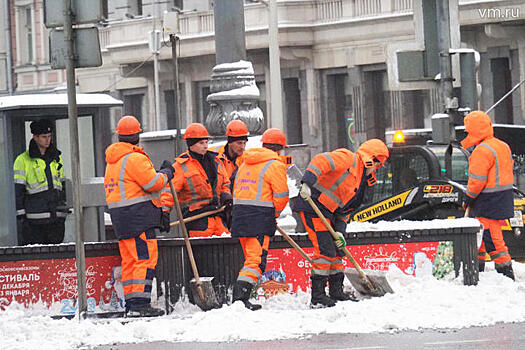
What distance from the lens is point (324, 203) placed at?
13.1m

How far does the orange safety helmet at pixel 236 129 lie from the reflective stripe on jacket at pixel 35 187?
6.29 feet

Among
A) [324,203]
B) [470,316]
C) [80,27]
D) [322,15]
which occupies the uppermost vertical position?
[322,15]

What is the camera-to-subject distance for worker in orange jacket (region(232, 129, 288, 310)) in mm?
12703

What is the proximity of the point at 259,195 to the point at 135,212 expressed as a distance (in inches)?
44.7

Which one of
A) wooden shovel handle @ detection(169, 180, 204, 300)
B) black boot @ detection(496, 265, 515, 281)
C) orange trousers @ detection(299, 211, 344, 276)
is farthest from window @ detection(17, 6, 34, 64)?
orange trousers @ detection(299, 211, 344, 276)

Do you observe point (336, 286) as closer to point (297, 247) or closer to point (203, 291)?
point (297, 247)

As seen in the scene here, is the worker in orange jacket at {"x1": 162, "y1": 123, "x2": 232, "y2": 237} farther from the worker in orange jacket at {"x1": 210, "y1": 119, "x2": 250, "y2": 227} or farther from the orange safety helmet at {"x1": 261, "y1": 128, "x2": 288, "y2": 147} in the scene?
the orange safety helmet at {"x1": 261, "y1": 128, "x2": 288, "y2": 147}

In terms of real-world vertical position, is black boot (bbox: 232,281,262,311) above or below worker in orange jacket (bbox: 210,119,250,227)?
below

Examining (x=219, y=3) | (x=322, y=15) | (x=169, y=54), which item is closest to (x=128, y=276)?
(x=219, y=3)

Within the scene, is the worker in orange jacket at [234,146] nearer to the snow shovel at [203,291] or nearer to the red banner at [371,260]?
the red banner at [371,260]

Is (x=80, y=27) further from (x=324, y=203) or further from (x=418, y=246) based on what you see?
(x=418, y=246)

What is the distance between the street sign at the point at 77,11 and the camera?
12.0 metres

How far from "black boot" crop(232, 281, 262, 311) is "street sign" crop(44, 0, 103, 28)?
265cm

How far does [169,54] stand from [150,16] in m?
1.87
